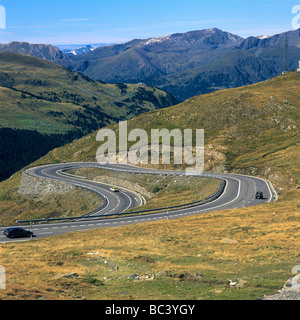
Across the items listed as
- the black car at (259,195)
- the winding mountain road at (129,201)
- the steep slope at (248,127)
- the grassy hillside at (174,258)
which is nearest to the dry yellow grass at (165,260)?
the grassy hillside at (174,258)

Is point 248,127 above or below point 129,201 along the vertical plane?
above

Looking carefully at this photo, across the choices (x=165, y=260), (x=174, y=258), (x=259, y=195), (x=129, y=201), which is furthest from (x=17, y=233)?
(x=259, y=195)

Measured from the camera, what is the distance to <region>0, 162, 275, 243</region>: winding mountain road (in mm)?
63344

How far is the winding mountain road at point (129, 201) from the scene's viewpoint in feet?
208

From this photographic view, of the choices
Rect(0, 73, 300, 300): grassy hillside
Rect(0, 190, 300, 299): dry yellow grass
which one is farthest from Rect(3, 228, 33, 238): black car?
Rect(0, 73, 300, 300): grassy hillside

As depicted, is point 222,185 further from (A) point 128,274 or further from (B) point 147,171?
(A) point 128,274

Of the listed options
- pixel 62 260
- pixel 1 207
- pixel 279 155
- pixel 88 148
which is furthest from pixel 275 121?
pixel 62 260

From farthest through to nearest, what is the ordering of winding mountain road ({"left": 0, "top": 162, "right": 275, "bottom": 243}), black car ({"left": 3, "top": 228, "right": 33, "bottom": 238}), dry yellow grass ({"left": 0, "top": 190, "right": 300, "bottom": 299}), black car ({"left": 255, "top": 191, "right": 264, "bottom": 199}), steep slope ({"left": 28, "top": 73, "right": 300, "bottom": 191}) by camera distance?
steep slope ({"left": 28, "top": 73, "right": 300, "bottom": 191}) → black car ({"left": 255, "top": 191, "right": 264, "bottom": 199}) → winding mountain road ({"left": 0, "top": 162, "right": 275, "bottom": 243}) → black car ({"left": 3, "top": 228, "right": 33, "bottom": 238}) → dry yellow grass ({"left": 0, "top": 190, "right": 300, "bottom": 299})

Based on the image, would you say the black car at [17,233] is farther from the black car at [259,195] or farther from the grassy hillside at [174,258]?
the black car at [259,195]

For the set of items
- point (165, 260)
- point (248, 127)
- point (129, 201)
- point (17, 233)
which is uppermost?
point (248, 127)

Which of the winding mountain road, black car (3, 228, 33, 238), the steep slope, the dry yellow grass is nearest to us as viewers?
the dry yellow grass

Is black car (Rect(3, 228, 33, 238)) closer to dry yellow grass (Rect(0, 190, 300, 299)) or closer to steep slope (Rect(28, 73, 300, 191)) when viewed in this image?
dry yellow grass (Rect(0, 190, 300, 299))

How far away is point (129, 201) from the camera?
99938 mm

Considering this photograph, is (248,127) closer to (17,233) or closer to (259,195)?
(259,195)
